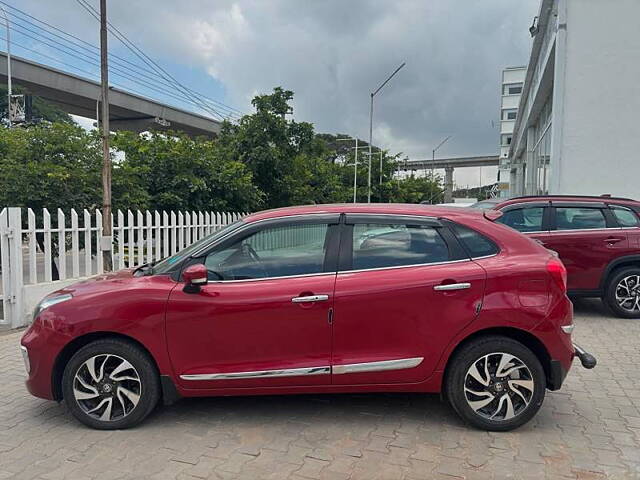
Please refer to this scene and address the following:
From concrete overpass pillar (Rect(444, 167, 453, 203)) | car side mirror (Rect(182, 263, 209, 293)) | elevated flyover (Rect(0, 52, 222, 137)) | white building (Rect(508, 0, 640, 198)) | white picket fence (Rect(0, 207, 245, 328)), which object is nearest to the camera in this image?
car side mirror (Rect(182, 263, 209, 293))

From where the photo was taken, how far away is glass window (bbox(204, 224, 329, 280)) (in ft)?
12.0

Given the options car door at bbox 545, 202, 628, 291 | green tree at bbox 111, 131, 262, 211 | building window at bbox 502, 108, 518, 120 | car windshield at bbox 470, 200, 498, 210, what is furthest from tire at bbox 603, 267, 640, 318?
building window at bbox 502, 108, 518, 120

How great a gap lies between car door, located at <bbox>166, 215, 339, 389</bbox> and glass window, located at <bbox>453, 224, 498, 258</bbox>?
100 centimetres

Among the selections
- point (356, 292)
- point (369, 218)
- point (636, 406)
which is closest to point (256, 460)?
point (356, 292)

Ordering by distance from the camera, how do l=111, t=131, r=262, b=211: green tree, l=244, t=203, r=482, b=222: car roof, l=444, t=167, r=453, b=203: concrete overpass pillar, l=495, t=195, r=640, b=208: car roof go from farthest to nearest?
l=444, t=167, r=453, b=203: concrete overpass pillar → l=111, t=131, r=262, b=211: green tree → l=495, t=195, r=640, b=208: car roof → l=244, t=203, r=482, b=222: car roof

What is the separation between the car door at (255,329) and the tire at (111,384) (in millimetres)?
258

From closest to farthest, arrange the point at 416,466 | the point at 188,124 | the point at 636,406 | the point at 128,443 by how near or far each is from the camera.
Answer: the point at 416,466 < the point at 128,443 < the point at 636,406 < the point at 188,124

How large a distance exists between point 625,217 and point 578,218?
65 centimetres

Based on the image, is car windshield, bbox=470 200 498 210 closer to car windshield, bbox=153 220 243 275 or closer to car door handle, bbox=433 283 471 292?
car door handle, bbox=433 283 471 292

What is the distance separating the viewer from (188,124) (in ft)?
157

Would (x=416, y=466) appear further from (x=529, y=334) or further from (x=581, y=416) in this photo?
(x=581, y=416)

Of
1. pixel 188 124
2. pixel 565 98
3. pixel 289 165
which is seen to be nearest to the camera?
pixel 565 98

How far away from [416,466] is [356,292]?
1199mm

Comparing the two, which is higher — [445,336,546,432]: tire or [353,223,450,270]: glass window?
[353,223,450,270]: glass window
